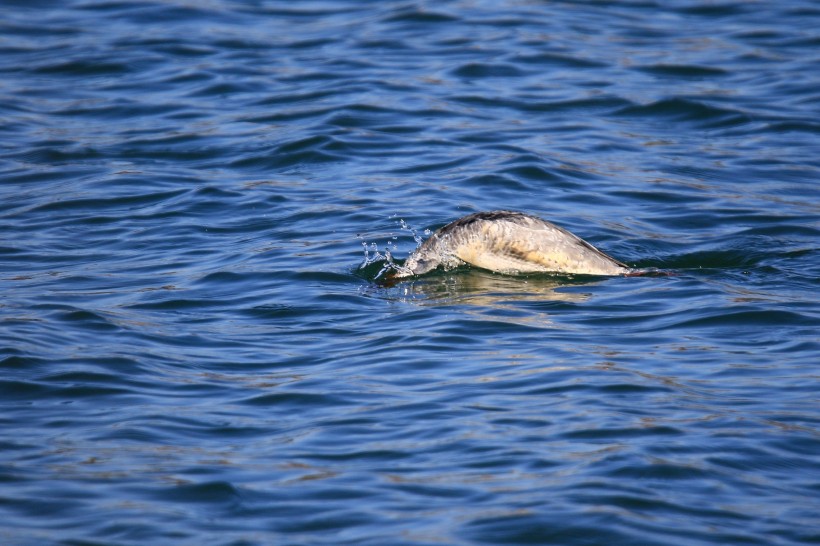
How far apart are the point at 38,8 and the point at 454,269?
1472 cm

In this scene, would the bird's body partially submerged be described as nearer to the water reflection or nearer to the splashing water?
the water reflection

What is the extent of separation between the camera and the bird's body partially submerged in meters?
10.5

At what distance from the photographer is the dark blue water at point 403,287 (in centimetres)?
653

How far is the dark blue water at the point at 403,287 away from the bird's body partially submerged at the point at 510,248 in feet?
0.54

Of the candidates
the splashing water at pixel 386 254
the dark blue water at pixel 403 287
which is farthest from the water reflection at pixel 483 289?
the splashing water at pixel 386 254

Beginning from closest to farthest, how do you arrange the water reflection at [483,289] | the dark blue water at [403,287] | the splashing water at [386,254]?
the dark blue water at [403,287] < the water reflection at [483,289] < the splashing water at [386,254]

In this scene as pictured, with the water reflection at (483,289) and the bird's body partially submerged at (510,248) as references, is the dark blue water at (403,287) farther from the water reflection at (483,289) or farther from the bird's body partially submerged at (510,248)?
the bird's body partially submerged at (510,248)

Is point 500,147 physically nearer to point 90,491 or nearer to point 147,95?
point 147,95

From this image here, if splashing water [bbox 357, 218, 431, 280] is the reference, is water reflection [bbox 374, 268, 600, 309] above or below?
below

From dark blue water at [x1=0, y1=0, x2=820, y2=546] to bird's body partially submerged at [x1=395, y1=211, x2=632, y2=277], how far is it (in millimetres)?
164

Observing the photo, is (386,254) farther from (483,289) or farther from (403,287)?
(483,289)

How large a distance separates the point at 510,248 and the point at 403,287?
101 cm

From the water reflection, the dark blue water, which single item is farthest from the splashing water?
the water reflection

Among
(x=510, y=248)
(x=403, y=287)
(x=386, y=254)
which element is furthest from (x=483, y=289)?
(x=386, y=254)
